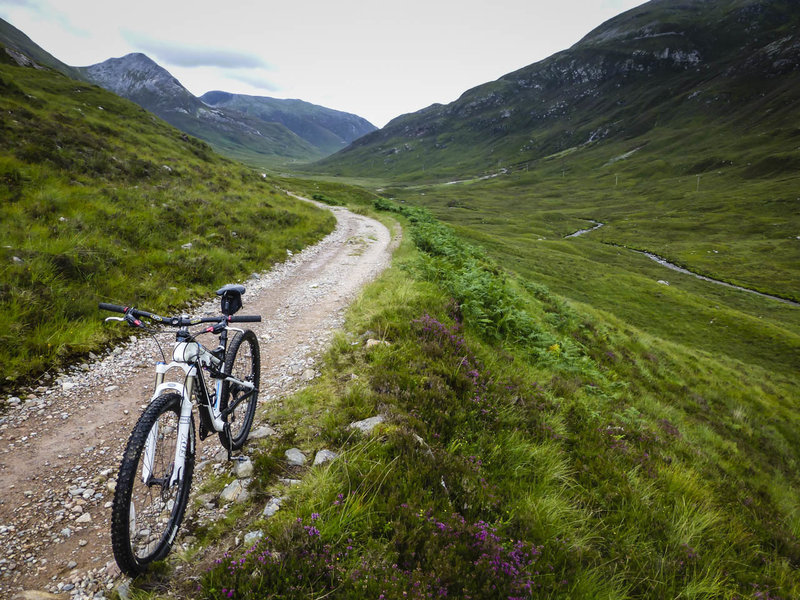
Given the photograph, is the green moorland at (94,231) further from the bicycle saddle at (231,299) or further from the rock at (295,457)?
the rock at (295,457)

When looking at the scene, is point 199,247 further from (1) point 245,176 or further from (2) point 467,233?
(2) point 467,233

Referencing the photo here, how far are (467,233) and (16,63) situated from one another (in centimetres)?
5870

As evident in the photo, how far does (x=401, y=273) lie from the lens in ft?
46.3

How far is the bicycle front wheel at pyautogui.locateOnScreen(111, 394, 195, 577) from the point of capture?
2992 mm

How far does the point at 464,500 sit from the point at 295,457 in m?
2.29

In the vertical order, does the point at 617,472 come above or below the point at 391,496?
below

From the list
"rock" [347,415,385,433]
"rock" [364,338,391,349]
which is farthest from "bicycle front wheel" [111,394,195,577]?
"rock" [364,338,391,349]

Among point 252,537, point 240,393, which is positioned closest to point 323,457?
point 252,537

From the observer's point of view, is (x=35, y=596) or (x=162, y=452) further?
(x=162, y=452)

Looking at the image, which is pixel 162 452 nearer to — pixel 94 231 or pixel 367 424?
pixel 367 424

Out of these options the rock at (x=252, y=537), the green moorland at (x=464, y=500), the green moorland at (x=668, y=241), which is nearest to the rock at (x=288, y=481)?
the green moorland at (x=464, y=500)

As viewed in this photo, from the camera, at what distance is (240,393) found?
5586 millimetres

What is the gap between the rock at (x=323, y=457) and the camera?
4527 mm

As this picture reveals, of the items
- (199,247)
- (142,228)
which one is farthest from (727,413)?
(142,228)
